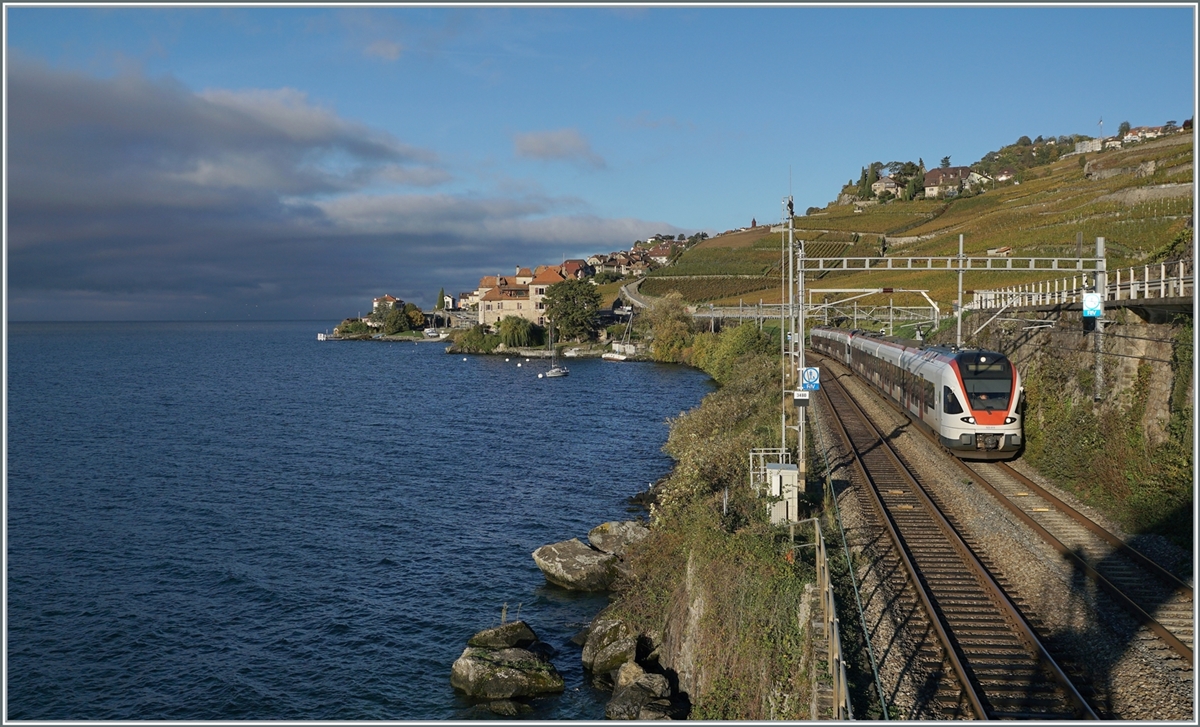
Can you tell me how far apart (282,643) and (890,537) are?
16.1 meters

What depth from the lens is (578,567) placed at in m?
26.3

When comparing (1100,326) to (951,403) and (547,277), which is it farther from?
(547,277)

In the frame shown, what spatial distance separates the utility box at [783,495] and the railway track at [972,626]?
2.10 m

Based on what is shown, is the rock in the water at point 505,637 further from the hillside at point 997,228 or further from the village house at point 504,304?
the village house at point 504,304

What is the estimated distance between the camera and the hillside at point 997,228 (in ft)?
249

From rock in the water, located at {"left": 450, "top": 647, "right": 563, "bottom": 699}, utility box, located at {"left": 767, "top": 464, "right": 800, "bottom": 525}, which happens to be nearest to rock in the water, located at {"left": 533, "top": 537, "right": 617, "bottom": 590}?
rock in the water, located at {"left": 450, "top": 647, "right": 563, "bottom": 699}

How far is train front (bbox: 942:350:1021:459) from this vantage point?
23.4 metres

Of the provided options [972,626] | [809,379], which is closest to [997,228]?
[809,379]

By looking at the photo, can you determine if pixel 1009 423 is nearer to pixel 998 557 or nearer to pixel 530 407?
pixel 998 557

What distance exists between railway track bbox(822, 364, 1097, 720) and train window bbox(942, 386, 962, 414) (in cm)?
358

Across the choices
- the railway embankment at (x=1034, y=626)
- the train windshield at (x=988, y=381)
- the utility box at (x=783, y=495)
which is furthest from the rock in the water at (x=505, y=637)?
the train windshield at (x=988, y=381)

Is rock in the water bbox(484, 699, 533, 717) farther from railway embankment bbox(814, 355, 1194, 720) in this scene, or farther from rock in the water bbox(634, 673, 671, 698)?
railway embankment bbox(814, 355, 1194, 720)

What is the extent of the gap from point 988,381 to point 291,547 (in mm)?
24288

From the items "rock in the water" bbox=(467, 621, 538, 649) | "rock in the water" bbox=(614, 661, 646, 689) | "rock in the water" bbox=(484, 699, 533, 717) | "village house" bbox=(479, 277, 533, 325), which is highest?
"village house" bbox=(479, 277, 533, 325)
